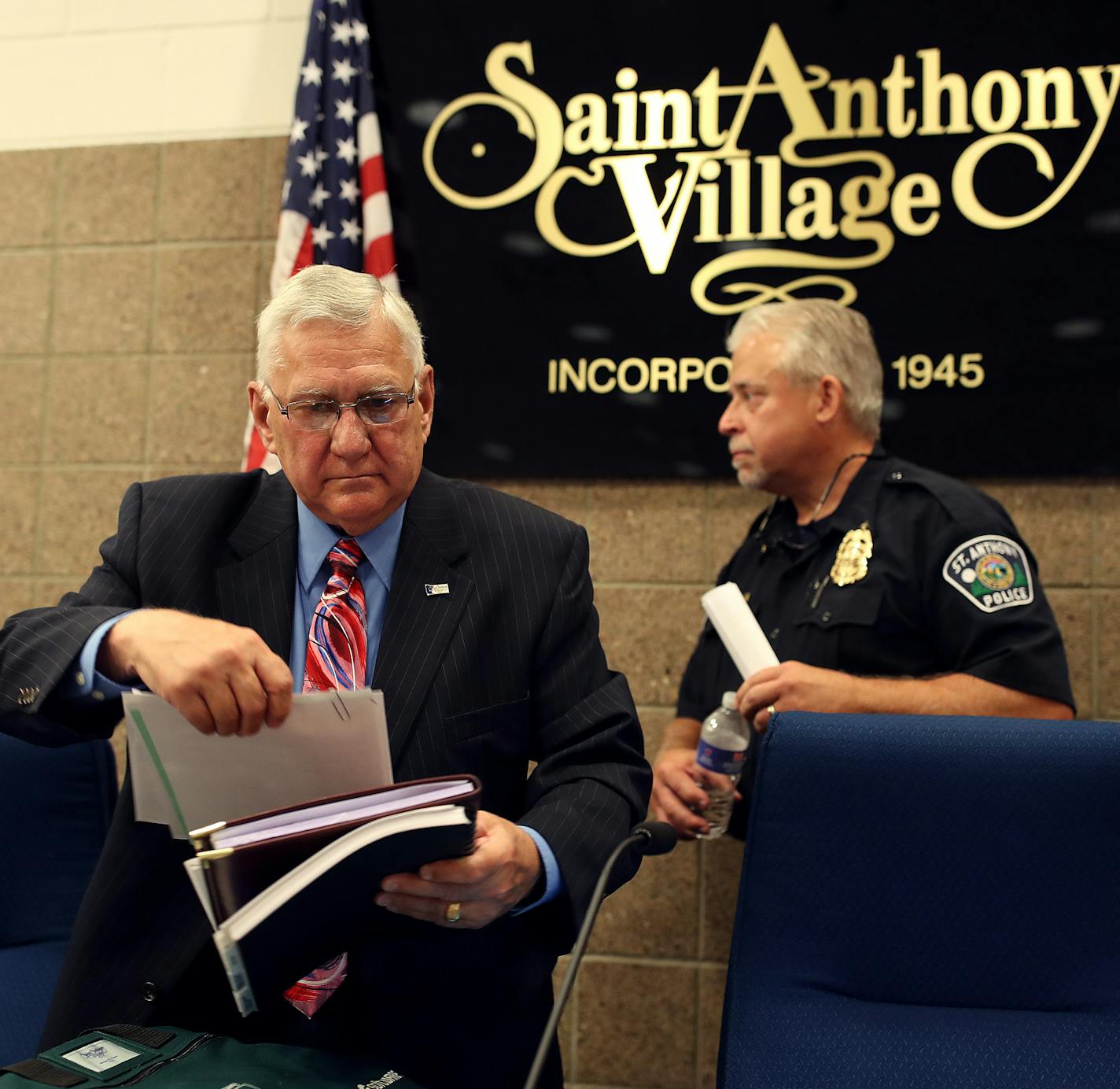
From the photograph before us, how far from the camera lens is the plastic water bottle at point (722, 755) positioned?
218 cm

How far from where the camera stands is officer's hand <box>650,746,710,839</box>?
2.19m

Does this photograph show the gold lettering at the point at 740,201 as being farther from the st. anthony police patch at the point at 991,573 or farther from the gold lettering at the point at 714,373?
the st. anthony police patch at the point at 991,573

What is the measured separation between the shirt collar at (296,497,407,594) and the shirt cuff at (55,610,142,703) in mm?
304

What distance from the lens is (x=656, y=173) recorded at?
284 centimetres

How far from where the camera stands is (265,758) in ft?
3.66

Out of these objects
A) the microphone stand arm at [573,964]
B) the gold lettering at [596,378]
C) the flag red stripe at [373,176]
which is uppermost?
the flag red stripe at [373,176]

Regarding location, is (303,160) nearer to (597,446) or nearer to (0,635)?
(597,446)

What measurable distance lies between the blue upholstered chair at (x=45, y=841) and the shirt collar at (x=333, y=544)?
0.71 metres

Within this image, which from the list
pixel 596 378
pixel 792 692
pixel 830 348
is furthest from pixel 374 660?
pixel 596 378

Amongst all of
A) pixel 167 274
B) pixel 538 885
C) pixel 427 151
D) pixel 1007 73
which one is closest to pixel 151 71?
pixel 167 274

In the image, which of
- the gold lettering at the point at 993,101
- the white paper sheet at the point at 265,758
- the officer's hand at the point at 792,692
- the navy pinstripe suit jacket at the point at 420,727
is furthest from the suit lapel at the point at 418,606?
the gold lettering at the point at 993,101

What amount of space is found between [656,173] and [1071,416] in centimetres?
114

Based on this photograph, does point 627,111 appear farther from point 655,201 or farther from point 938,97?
point 938,97

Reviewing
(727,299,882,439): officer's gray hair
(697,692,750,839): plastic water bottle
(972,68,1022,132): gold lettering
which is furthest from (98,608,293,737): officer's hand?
(972,68,1022,132): gold lettering
